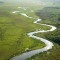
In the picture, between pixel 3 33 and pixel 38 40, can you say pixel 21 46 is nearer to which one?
pixel 38 40

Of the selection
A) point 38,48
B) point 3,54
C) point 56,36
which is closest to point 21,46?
point 38,48

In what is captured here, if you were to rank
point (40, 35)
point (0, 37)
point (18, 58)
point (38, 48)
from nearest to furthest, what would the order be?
1. point (18, 58)
2. point (38, 48)
3. point (0, 37)
4. point (40, 35)

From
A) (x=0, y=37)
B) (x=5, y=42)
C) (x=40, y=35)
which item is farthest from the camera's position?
(x=40, y=35)

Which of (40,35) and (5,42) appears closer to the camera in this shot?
(5,42)

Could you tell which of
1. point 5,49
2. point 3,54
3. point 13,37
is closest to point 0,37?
point 13,37

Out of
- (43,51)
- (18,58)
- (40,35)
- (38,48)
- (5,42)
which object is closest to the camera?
Result: (18,58)

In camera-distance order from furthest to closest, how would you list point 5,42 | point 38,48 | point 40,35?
point 40,35 < point 5,42 < point 38,48

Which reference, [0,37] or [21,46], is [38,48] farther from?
[0,37]

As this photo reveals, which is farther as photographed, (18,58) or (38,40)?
(38,40)

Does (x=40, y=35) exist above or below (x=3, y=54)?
below
